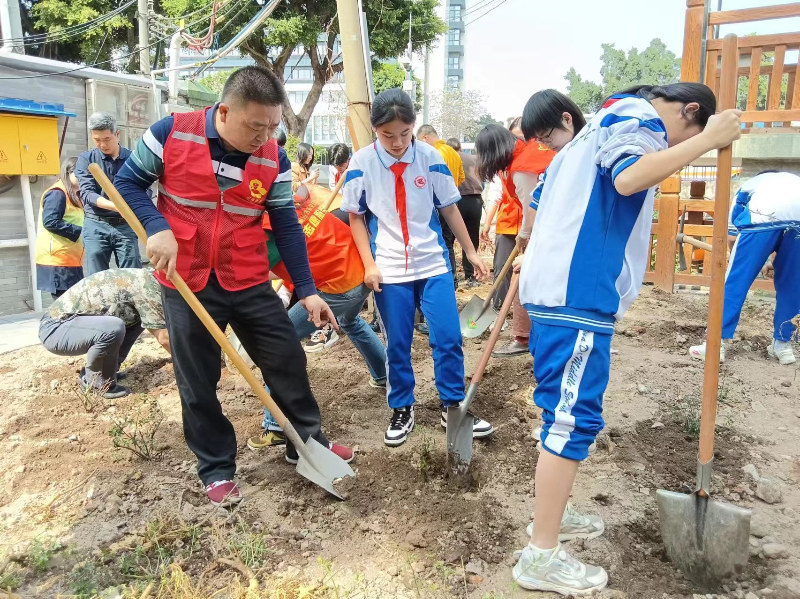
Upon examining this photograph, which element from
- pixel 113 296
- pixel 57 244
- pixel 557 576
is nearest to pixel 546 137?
pixel 557 576

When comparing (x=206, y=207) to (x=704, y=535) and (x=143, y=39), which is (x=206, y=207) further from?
(x=143, y=39)

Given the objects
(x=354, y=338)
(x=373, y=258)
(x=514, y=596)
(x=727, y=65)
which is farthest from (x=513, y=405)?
(x=727, y=65)

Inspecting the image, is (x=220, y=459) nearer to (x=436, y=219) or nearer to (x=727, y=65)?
(x=436, y=219)

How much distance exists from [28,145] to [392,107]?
5744 mm

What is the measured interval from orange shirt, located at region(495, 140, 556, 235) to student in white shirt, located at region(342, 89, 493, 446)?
93 cm

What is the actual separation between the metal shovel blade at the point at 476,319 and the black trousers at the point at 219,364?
7.52 feet

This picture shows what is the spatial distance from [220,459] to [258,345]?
0.52 metres

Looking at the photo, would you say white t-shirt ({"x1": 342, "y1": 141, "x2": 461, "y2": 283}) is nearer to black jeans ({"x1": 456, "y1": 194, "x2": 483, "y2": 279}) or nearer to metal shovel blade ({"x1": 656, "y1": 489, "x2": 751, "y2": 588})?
metal shovel blade ({"x1": 656, "y1": 489, "x2": 751, "y2": 588})

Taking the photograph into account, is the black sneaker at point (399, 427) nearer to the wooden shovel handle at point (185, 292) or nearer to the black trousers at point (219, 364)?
the black trousers at point (219, 364)

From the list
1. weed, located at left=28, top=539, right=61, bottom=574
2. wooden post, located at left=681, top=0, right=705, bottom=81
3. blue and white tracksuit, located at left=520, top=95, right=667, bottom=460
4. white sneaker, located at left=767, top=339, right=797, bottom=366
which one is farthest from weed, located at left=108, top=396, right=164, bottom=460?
wooden post, located at left=681, top=0, right=705, bottom=81

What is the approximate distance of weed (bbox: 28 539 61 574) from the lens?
2.16 metres

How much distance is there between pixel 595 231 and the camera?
181cm

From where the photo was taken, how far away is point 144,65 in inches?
528

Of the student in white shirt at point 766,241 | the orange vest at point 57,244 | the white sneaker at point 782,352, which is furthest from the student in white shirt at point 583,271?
the orange vest at point 57,244
